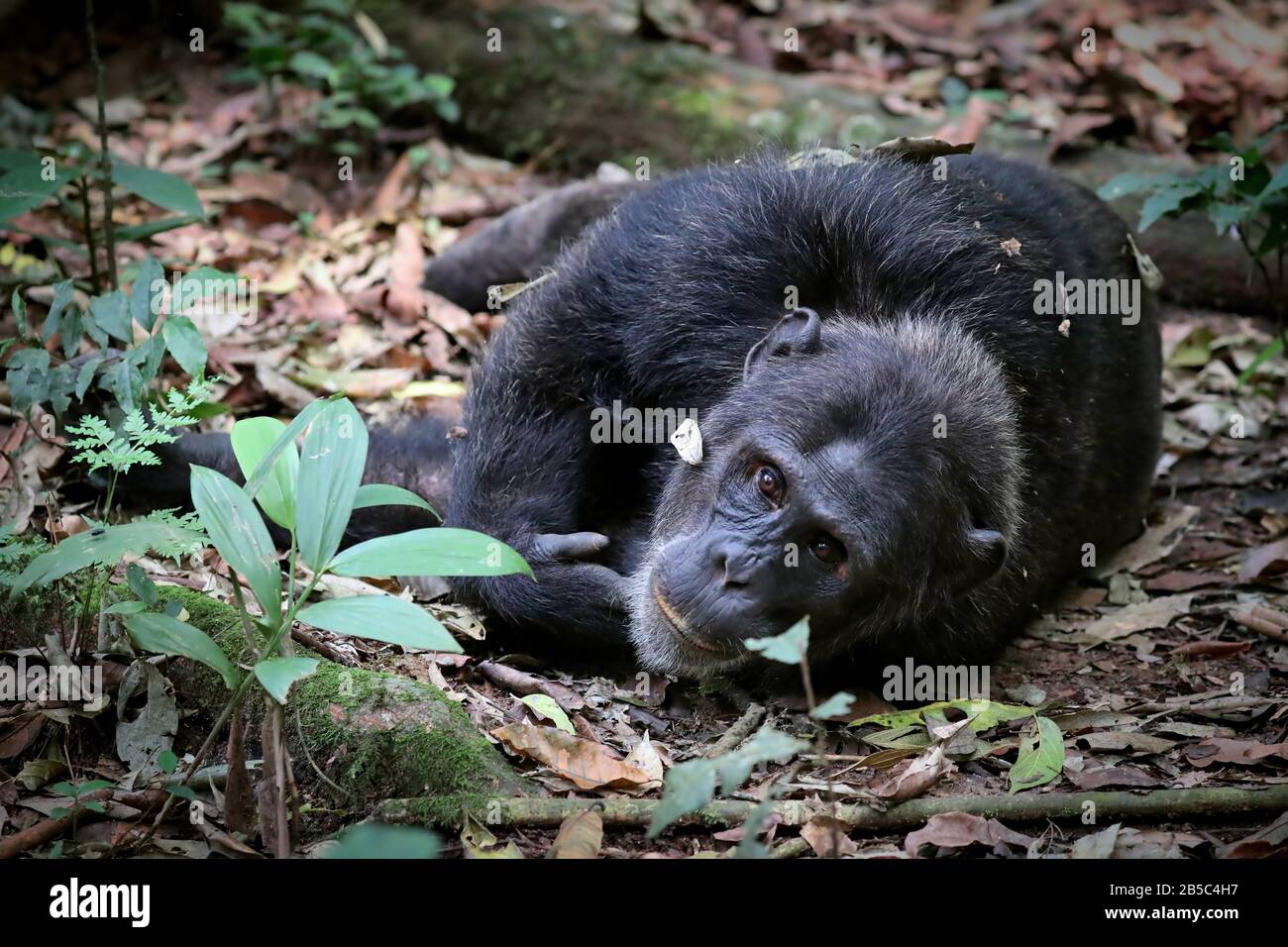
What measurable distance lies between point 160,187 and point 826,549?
153 inches

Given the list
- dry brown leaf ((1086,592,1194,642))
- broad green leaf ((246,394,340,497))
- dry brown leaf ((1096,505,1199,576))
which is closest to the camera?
broad green leaf ((246,394,340,497))

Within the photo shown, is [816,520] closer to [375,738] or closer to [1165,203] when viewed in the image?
[375,738]

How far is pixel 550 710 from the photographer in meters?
4.97

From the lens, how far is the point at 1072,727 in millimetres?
5129

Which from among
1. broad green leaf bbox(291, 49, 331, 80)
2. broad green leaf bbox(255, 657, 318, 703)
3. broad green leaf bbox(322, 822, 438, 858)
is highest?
broad green leaf bbox(291, 49, 331, 80)

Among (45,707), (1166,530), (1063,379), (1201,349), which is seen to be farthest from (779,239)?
(1201,349)

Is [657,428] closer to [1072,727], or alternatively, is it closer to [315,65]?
[1072,727]

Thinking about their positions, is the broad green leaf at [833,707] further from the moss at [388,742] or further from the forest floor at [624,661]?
the moss at [388,742]

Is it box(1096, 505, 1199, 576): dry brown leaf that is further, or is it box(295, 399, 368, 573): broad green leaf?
box(1096, 505, 1199, 576): dry brown leaf

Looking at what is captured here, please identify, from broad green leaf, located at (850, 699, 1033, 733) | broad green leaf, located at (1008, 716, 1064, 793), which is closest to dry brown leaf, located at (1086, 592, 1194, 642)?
broad green leaf, located at (850, 699, 1033, 733)

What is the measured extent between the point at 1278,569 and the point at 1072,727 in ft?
6.76

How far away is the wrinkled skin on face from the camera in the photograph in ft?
15.5

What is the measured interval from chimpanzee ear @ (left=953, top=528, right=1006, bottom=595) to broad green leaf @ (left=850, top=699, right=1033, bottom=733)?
0.50 metres

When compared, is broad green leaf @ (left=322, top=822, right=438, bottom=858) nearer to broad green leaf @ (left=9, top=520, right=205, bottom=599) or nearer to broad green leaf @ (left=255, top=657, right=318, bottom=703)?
broad green leaf @ (left=255, top=657, right=318, bottom=703)
